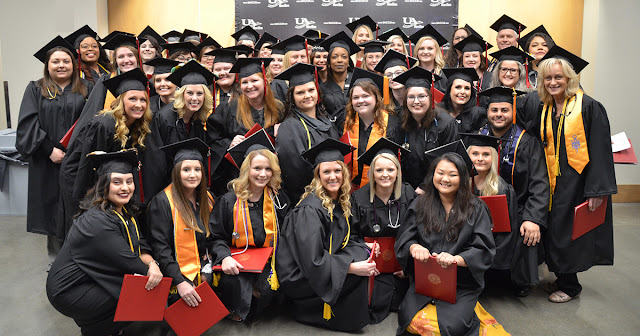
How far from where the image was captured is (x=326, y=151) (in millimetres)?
3896

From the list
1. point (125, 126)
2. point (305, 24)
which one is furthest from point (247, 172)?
point (305, 24)

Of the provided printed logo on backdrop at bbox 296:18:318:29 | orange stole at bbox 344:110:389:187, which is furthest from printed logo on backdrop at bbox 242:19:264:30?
orange stole at bbox 344:110:389:187

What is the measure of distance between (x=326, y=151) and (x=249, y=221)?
73 centimetres

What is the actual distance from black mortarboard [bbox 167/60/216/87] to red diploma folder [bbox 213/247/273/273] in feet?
4.54

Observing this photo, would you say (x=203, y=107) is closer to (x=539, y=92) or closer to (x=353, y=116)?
(x=353, y=116)

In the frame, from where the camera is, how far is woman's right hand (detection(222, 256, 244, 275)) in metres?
3.68

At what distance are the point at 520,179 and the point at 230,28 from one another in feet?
17.2

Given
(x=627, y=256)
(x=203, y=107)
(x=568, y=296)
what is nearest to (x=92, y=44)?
(x=203, y=107)

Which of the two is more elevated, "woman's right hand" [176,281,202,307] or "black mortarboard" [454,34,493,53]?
"black mortarboard" [454,34,493,53]

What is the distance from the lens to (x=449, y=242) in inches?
147

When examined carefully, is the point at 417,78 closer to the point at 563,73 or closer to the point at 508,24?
the point at 563,73

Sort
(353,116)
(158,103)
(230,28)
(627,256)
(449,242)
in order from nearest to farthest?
(449,242) < (353,116) < (158,103) < (627,256) < (230,28)

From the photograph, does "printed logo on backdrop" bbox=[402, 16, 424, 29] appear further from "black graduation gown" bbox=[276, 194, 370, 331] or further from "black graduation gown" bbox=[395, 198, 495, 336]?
"black graduation gown" bbox=[276, 194, 370, 331]

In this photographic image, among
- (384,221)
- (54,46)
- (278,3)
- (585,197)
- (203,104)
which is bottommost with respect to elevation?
(384,221)
